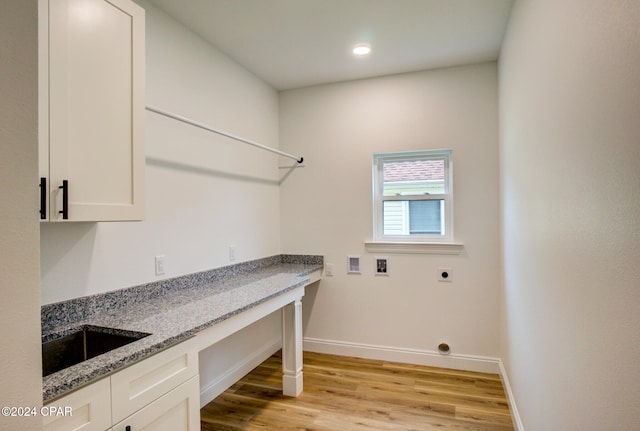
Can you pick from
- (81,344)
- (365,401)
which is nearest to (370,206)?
(365,401)

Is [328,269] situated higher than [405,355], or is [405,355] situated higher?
[328,269]

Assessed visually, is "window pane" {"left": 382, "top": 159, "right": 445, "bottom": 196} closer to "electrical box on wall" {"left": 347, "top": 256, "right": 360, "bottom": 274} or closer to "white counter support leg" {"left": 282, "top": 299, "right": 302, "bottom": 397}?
"electrical box on wall" {"left": 347, "top": 256, "right": 360, "bottom": 274}

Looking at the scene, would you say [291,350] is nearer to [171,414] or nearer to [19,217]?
[171,414]

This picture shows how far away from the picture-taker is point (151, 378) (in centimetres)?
136

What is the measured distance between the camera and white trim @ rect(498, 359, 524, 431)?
7.09 ft

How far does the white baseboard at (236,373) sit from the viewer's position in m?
2.61

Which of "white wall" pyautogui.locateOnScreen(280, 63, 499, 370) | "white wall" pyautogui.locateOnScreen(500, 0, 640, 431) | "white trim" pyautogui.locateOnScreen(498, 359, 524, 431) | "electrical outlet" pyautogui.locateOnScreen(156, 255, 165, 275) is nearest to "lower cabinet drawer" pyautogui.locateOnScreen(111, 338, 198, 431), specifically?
"electrical outlet" pyautogui.locateOnScreen(156, 255, 165, 275)

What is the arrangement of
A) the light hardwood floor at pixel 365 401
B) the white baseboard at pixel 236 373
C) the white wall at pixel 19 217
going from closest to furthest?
the white wall at pixel 19 217 < the light hardwood floor at pixel 365 401 < the white baseboard at pixel 236 373

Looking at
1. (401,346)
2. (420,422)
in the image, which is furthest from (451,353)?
(420,422)

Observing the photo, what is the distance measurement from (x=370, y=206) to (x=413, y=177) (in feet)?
1.58

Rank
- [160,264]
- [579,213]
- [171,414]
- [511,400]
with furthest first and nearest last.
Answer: [511,400] < [160,264] < [171,414] < [579,213]

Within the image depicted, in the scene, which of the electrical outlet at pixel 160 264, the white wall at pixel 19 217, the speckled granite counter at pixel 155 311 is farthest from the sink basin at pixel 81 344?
the white wall at pixel 19 217

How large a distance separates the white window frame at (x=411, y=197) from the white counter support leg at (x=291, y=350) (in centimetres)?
109

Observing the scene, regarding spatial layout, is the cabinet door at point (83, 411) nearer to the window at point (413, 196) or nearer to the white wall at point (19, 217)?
the white wall at point (19, 217)
